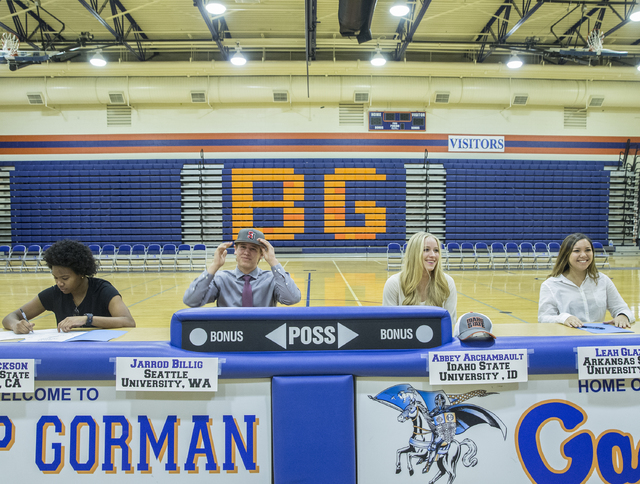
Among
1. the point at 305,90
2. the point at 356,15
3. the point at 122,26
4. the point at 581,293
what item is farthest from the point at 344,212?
the point at 581,293

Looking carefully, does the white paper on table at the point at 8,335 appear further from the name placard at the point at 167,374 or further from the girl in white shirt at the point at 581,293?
the girl in white shirt at the point at 581,293

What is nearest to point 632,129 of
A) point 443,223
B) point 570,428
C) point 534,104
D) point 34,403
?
point 534,104

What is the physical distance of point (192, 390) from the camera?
1069 millimetres

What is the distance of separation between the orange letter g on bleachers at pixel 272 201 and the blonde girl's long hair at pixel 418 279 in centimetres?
1172

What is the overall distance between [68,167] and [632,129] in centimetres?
2087

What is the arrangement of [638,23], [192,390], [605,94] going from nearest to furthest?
1. [192,390]
2. [638,23]
3. [605,94]

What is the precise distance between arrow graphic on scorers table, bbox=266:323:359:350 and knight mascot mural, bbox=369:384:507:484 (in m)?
0.18

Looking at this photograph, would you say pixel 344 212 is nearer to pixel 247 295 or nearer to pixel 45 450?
pixel 247 295

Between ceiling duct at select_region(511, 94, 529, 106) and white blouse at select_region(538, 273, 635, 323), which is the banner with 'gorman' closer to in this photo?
white blouse at select_region(538, 273, 635, 323)

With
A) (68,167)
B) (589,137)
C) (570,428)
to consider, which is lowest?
(570,428)

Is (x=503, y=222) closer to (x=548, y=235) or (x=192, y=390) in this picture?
(x=548, y=235)

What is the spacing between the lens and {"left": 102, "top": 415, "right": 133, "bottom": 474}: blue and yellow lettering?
1070 mm

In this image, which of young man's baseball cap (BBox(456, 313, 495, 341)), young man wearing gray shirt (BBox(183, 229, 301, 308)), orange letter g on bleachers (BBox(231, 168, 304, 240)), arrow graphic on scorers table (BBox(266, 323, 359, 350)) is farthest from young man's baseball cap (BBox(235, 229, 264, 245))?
orange letter g on bleachers (BBox(231, 168, 304, 240))

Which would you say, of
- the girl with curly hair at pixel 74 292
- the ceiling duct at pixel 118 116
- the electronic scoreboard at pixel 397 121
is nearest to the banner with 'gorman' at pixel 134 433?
the girl with curly hair at pixel 74 292
